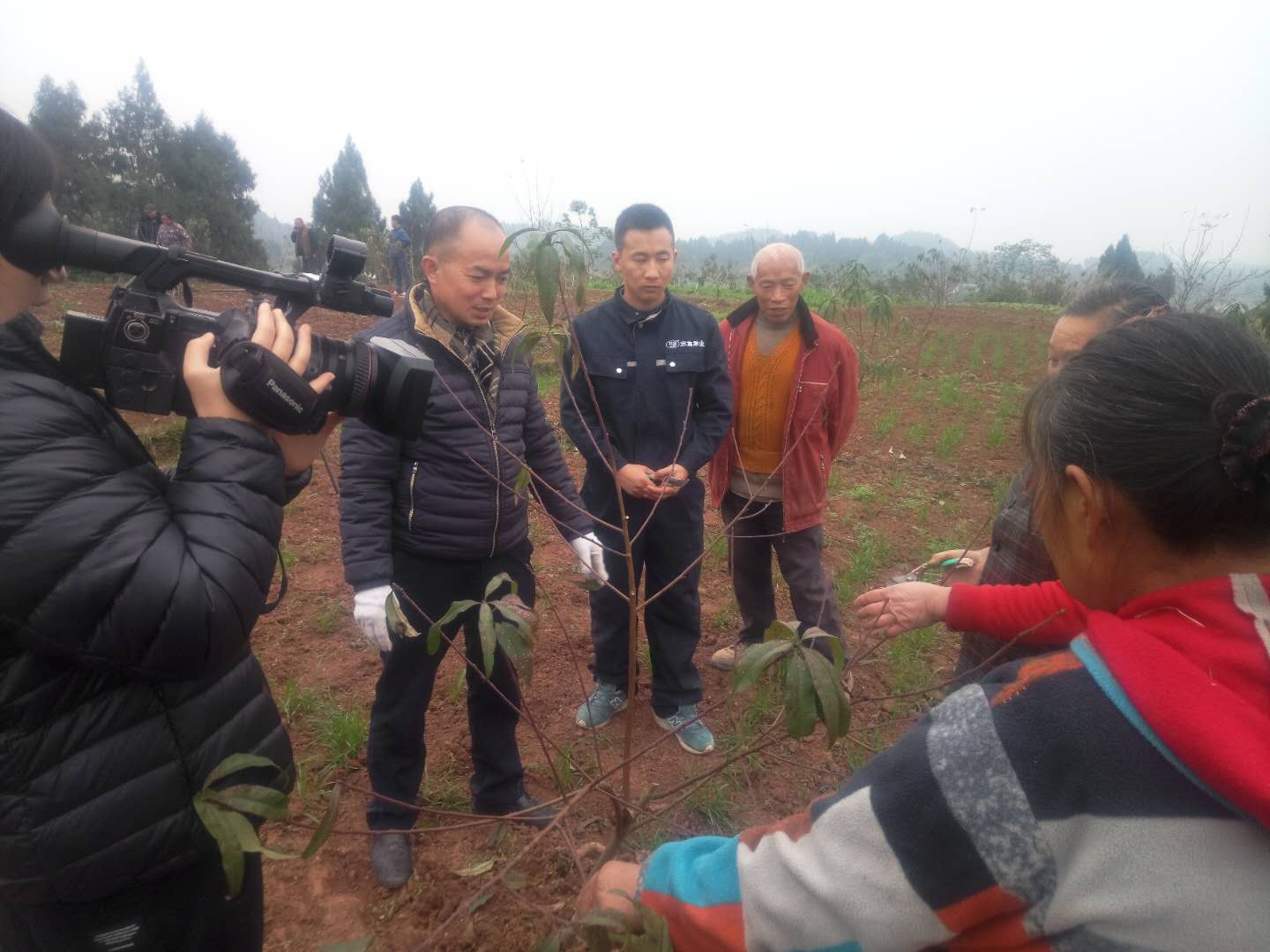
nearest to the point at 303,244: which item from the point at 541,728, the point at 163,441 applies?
the point at 163,441

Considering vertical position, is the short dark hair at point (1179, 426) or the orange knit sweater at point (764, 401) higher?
the short dark hair at point (1179, 426)

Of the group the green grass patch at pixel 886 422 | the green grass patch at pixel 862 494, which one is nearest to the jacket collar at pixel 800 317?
the green grass patch at pixel 862 494

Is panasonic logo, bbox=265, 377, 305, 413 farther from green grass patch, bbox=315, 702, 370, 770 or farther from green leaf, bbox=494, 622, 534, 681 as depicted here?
green grass patch, bbox=315, 702, 370, 770

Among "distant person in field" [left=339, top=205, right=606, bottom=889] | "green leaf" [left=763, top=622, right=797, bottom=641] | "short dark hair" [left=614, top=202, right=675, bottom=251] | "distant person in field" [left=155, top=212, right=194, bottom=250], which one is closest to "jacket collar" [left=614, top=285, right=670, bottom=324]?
"short dark hair" [left=614, top=202, right=675, bottom=251]

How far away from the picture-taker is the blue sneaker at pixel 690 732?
261 cm

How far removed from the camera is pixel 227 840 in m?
0.80

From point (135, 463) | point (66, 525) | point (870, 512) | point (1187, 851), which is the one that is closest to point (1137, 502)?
point (1187, 851)

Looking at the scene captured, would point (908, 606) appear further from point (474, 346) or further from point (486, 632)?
point (474, 346)

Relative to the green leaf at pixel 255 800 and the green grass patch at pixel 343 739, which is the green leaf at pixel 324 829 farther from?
the green grass patch at pixel 343 739

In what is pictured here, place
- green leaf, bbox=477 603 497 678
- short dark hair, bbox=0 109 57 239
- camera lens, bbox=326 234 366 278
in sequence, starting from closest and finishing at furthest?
short dark hair, bbox=0 109 57 239 < green leaf, bbox=477 603 497 678 < camera lens, bbox=326 234 366 278

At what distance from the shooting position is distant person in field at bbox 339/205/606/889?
5.99 feet

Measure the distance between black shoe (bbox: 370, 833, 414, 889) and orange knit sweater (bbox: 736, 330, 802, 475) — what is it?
5.87 feet

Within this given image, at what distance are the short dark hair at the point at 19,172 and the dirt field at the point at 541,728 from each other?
0.84 meters

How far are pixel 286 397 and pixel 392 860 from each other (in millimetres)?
1610
